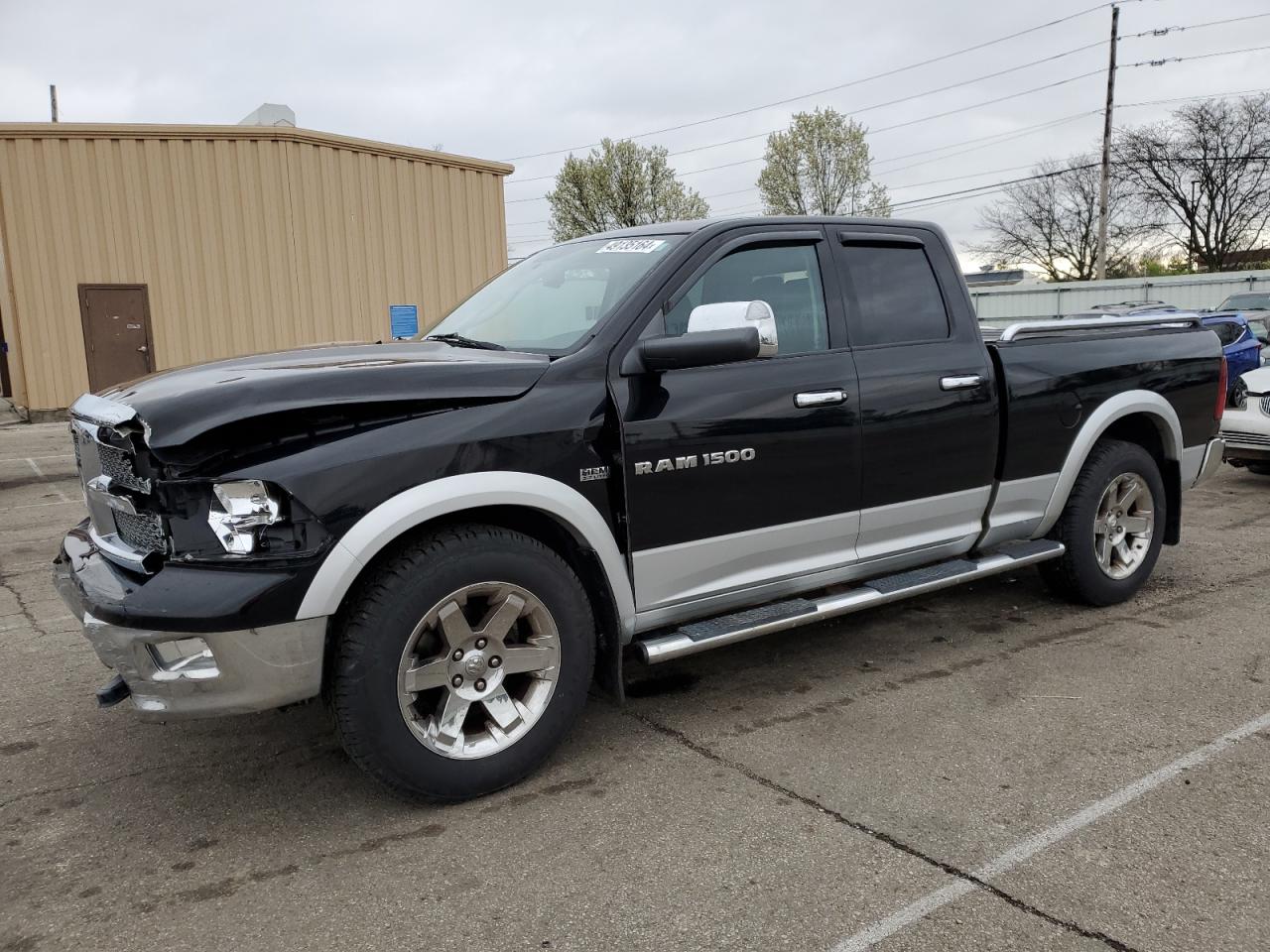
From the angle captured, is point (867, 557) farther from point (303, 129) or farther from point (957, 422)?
point (303, 129)

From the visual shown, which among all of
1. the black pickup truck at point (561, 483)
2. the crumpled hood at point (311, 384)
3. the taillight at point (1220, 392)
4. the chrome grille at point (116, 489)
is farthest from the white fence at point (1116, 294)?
the chrome grille at point (116, 489)

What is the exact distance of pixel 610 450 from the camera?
331cm

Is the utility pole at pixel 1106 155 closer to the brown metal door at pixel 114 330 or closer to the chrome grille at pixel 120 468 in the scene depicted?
the brown metal door at pixel 114 330

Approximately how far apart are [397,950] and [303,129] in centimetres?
1653

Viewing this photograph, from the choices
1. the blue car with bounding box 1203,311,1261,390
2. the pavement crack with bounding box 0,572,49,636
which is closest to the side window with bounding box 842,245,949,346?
the pavement crack with bounding box 0,572,49,636

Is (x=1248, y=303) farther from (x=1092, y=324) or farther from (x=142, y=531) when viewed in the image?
(x=142, y=531)

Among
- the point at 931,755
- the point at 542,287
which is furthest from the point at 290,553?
the point at 931,755

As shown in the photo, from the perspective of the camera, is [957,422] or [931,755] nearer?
[931,755]

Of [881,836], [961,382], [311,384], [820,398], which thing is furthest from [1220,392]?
[311,384]

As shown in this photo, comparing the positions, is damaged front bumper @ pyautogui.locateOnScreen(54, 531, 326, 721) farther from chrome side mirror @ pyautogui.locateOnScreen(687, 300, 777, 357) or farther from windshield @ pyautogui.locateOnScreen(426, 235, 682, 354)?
chrome side mirror @ pyautogui.locateOnScreen(687, 300, 777, 357)

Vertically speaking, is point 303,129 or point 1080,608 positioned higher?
point 303,129

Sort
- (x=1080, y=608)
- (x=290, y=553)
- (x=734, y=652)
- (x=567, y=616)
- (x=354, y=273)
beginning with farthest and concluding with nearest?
(x=354, y=273), (x=1080, y=608), (x=734, y=652), (x=567, y=616), (x=290, y=553)

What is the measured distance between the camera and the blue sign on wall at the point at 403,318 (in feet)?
58.4

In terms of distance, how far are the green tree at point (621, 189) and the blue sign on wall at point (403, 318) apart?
1001 inches
